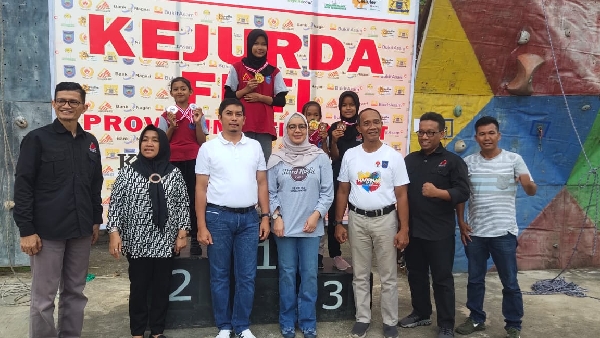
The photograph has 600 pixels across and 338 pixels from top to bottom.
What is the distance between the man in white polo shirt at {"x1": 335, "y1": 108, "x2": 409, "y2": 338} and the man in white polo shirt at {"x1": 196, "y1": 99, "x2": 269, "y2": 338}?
737 mm

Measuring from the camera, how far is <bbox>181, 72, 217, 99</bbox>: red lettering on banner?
5566 millimetres

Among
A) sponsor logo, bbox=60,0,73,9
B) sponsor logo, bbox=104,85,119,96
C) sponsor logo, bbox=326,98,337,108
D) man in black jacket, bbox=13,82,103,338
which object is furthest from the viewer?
sponsor logo, bbox=326,98,337,108

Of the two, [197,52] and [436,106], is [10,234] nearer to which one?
[197,52]

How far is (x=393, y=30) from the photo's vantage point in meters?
5.98

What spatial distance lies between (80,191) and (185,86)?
52.1 inches

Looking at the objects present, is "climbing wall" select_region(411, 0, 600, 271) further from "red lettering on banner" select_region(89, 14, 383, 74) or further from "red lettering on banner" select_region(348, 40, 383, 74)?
"red lettering on banner" select_region(89, 14, 383, 74)

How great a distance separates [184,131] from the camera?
4059 millimetres

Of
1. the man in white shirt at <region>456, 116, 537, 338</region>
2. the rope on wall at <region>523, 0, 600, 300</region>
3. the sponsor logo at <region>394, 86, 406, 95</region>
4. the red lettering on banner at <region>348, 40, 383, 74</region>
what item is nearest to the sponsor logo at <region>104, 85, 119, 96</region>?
the red lettering on banner at <region>348, 40, 383, 74</region>

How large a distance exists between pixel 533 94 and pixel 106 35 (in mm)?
5273

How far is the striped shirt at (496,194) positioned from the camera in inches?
151

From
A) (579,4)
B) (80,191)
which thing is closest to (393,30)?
(579,4)

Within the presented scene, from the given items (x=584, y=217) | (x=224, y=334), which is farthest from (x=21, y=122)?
(x=584, y=217)

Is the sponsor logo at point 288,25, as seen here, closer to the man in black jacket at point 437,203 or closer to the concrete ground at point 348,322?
the man in black jacket at point 437,203

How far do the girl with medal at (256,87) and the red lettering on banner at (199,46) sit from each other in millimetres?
1413
